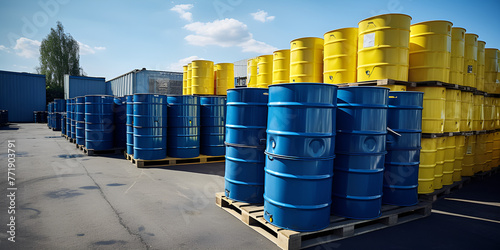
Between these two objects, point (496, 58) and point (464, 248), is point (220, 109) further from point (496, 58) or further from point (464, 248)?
point (496, 58)

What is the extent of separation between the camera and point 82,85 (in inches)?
1107

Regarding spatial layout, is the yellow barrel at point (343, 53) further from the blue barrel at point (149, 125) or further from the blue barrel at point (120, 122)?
the blue barrel at point (120, 122)

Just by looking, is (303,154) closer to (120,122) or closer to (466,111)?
(466,111)

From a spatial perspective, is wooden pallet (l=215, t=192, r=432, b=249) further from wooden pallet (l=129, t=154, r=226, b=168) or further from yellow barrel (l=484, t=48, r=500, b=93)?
yellow barrel (l=484, t=48, r=500, b=93)

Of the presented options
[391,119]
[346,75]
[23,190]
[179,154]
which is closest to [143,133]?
[179,154]

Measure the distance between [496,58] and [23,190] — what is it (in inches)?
445

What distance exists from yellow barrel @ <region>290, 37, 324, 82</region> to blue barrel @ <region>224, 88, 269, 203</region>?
2.25 metres

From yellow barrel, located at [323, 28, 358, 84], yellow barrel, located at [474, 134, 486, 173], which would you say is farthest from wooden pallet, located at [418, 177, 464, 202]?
yellow barrel, located at [323, 28, 358, 84]

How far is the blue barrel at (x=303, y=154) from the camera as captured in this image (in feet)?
10.6

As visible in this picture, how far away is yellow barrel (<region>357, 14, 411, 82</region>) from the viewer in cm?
466

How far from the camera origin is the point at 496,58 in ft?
23.7

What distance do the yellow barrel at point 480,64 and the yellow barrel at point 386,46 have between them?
3.30 metres

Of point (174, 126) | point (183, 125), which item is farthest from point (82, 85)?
point (183, 125)

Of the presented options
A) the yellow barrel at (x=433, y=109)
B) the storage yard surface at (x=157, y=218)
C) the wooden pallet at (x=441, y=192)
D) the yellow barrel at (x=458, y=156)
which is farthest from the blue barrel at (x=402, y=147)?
the yellow barrel at (x=458, y=156)
